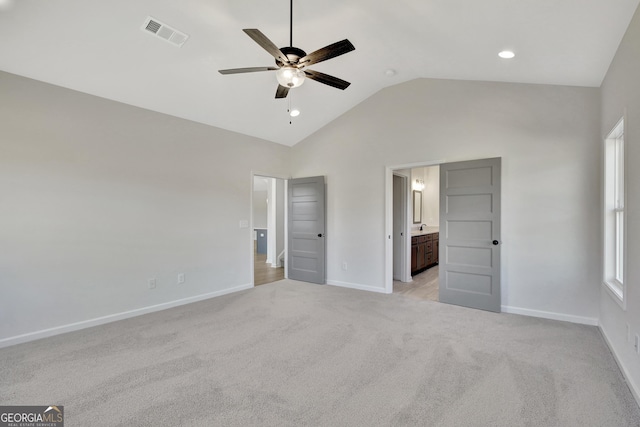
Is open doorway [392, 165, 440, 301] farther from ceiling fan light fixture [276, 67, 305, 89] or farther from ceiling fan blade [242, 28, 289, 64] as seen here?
ceiling fan blade [242, 28, 289, 64]

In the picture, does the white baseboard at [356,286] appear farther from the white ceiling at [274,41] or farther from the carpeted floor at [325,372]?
the white ceiling at [274,41]

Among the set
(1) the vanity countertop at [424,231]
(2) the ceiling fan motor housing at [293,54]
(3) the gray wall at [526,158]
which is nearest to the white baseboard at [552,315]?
(3) the gray wall at [526,158]

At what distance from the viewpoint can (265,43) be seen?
2.13 metres

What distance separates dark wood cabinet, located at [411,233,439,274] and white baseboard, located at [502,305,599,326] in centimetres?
229

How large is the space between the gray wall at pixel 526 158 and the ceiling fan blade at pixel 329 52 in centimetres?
270

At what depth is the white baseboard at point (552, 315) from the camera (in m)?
3.42

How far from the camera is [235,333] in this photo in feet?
10.8

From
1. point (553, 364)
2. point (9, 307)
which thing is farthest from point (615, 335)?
point (9, 307)

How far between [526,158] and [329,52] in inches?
117

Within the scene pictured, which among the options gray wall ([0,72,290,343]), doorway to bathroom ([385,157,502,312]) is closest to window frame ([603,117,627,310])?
doorway to bathroom ([385,157,502,312])

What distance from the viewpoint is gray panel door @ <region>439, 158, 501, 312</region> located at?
3.89 m

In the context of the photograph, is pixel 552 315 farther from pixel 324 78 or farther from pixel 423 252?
pixel 324 78

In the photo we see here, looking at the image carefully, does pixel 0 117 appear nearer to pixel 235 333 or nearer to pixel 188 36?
pixel 188 36

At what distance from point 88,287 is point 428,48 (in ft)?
15.7
